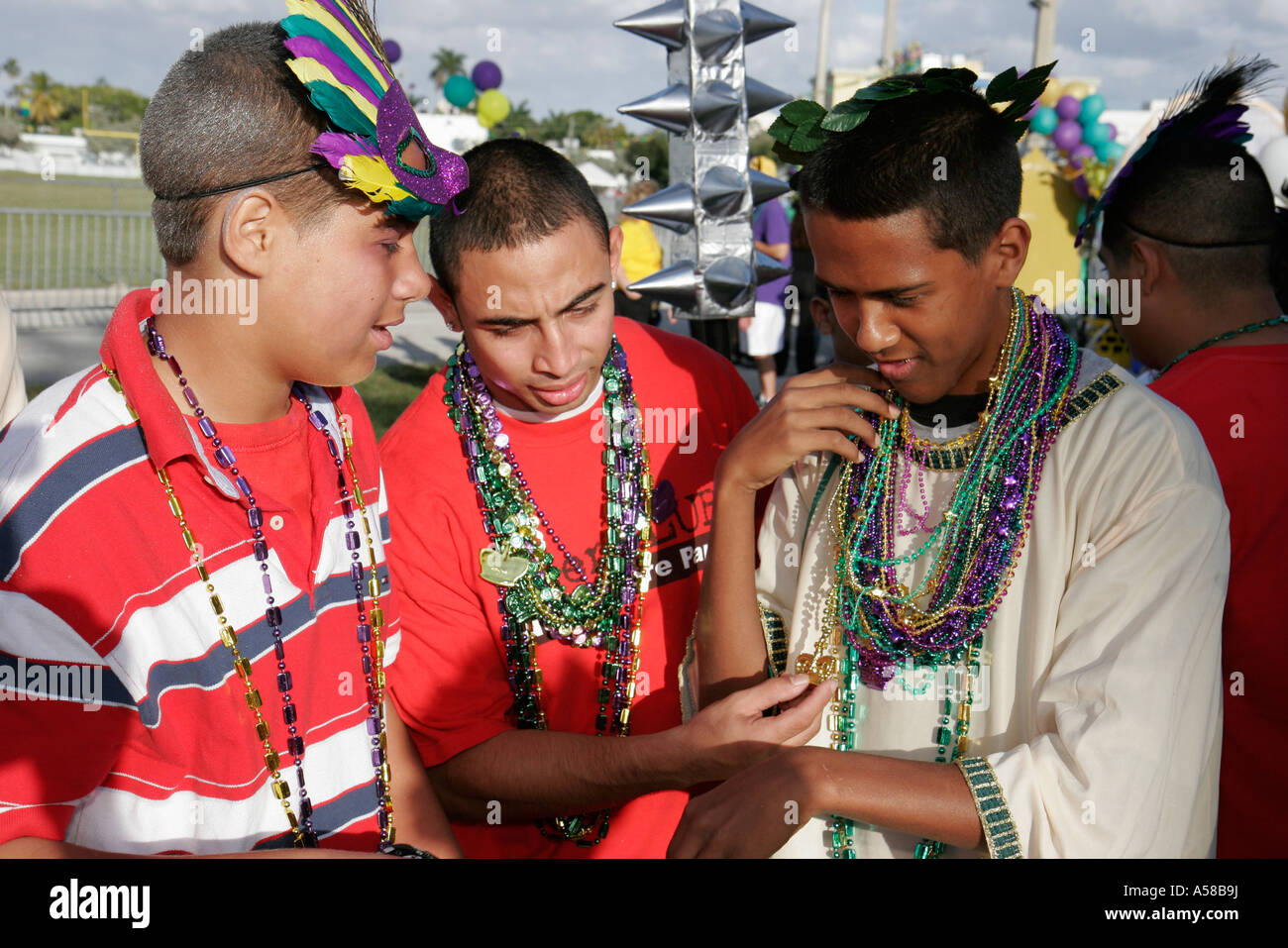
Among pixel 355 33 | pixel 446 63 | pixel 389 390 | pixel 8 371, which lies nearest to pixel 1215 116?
pixel 355 33

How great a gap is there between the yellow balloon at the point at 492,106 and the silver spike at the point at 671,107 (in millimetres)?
15823

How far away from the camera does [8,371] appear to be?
278cm

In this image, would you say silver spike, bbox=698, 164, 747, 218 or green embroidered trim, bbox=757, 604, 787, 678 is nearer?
green embroidered trim, bbox=757, 604, 787, 678

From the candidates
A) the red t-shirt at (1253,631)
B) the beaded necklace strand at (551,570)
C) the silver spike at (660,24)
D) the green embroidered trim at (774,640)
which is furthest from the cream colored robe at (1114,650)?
the silver spike at (660,24)

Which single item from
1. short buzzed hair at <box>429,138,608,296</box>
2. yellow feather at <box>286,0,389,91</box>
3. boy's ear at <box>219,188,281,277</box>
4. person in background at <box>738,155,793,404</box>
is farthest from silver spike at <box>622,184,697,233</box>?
person in background at <box>738,155,793,404</box>

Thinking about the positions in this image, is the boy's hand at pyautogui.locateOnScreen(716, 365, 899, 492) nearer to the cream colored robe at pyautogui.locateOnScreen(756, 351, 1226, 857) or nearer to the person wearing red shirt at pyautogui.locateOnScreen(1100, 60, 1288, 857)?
the cream colored robe at pyautogui.locateOnScreen(756, 351, 1226, 857)

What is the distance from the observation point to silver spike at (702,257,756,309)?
2.88m

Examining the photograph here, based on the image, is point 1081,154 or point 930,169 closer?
point 930,169

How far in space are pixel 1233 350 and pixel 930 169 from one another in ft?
4.68

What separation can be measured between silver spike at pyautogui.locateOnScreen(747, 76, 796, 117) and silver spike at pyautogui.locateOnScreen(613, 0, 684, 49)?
23cm

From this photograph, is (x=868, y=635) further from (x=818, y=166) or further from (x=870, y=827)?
(x=818, y=166)

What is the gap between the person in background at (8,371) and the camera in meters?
2.76

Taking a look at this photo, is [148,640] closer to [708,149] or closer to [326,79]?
[326,79]

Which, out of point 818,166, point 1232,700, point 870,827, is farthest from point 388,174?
point 1232,700
